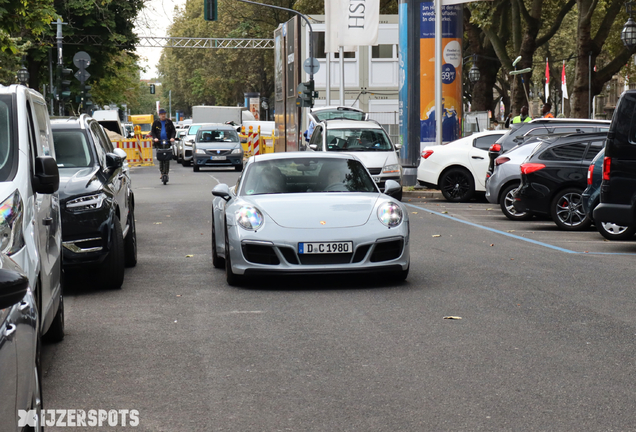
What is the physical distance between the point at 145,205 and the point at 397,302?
13.2 metres

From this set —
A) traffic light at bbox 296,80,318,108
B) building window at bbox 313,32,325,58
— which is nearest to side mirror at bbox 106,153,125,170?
traffic light at bbox 296,80,318,108

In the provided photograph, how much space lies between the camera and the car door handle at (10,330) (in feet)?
11.3

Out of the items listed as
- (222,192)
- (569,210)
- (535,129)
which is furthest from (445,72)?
(222,192)

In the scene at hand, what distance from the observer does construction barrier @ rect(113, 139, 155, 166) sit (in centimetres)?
4449

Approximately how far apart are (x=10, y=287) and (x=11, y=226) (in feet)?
6.16

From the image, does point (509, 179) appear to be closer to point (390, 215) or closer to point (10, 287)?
point (390, 215)

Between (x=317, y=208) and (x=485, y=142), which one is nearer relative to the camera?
(x=317, y=208)

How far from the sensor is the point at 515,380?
5.84m

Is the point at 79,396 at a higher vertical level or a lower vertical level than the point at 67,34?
lower

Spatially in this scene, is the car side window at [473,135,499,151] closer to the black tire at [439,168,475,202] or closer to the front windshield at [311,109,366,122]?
the black tire at [439,168,475,202]

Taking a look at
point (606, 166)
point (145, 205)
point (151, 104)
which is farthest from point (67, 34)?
point (151, 104)

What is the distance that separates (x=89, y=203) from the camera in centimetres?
913

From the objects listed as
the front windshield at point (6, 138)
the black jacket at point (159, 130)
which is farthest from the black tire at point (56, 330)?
the black jacket at point (159, 130)

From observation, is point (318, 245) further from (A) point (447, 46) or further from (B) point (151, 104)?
(B) point (151, 104)
